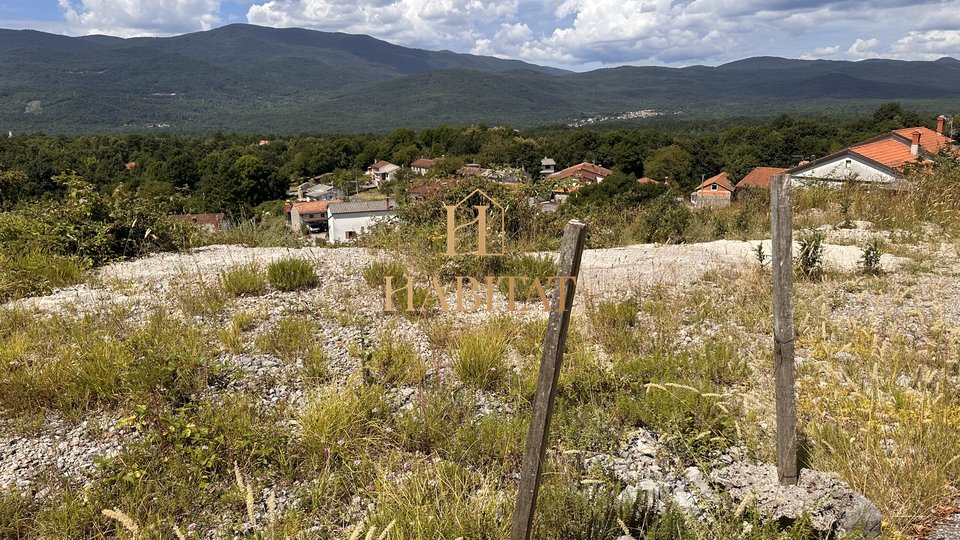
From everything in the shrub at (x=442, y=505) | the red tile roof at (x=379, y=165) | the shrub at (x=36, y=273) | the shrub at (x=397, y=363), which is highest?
the red tile roof at (x=379, y=165)

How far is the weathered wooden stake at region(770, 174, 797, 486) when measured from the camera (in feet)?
9.19

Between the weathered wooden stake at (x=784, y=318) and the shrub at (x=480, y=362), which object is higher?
the weathered wooden stake at (x=784, y=318)

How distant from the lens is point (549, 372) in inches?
85.7

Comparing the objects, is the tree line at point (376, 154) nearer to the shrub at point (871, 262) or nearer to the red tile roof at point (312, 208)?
the red tile roof at point (312, 208)

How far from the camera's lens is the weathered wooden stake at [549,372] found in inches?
81.7

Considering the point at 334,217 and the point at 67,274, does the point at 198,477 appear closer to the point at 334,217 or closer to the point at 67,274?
the point at 67,274

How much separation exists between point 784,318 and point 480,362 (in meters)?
2.22

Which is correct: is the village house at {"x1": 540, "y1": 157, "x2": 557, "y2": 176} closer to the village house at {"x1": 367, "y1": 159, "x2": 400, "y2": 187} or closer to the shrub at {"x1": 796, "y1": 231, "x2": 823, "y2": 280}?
the village house at {"x1": 367, "y1": 159, "x2": 400, "y2": 187}

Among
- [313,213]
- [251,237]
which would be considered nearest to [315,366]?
[251,237]

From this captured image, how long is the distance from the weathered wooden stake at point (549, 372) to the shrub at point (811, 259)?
5.99 m

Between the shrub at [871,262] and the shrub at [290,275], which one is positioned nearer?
the shrub at [290,275]

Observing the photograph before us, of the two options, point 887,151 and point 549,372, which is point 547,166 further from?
point 549,372

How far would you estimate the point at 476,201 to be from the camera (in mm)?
9750

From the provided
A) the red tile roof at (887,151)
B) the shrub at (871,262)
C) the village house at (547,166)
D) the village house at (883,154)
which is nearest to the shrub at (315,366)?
the shrub at (871,262)
